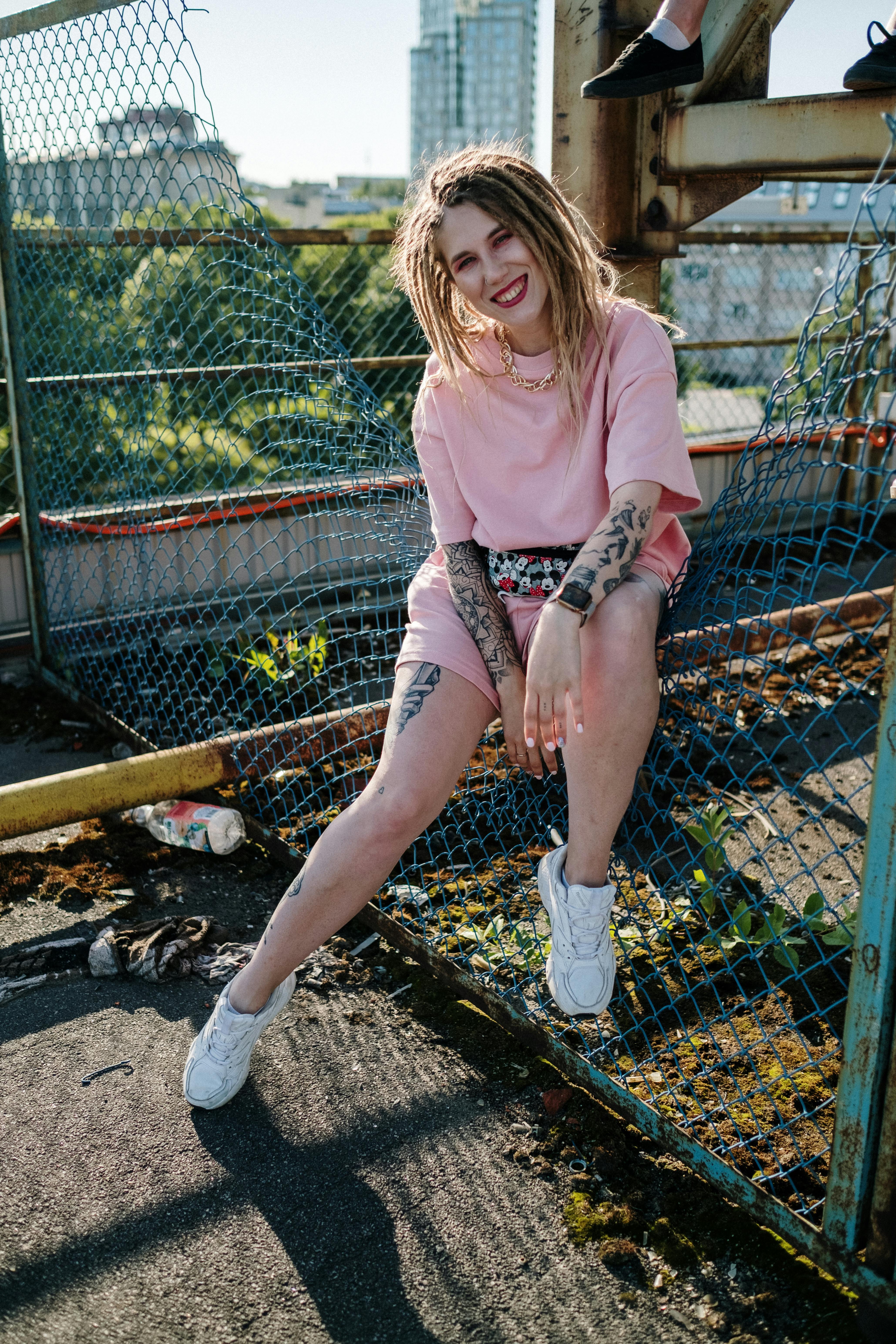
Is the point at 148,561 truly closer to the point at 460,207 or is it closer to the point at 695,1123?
the point at 460,207

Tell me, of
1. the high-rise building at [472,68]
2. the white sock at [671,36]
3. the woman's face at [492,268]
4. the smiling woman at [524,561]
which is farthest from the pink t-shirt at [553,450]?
the high-rise building at [472,68]

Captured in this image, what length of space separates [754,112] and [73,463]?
2642 millimetres

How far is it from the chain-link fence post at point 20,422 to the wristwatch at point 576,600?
8.82 feet

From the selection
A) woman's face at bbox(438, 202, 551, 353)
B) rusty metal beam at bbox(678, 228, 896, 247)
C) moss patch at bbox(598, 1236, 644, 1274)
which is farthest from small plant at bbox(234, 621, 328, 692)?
rusty metal beam at bbox(678, 228, 896, 247)

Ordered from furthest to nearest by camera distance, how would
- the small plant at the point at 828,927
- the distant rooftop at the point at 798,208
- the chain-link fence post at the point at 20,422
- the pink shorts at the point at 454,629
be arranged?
the distant rooftop at the point at 798,208 → the chain-link fence post at the point at 20,422 → the small plant at the point at 828,927 → the pink shorts at the point at 454,629

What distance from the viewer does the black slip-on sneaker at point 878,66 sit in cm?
193

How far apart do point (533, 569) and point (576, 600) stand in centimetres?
30

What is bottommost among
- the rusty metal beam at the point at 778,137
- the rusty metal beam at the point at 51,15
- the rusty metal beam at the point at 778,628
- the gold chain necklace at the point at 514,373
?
the rusty metal beam at the point at 778,628

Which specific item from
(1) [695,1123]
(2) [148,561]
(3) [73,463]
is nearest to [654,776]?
(1) [695,1123]

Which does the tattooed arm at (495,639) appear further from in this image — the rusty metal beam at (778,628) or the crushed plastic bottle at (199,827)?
the crushed plastic bottle at (199,827)

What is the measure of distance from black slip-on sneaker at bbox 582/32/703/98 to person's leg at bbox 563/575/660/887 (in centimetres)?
110

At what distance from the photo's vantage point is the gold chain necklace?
207 centimetres

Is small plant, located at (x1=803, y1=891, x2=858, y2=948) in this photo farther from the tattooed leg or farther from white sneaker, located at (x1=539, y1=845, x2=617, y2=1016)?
the tattooed leg

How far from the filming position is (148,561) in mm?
3939
